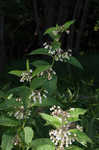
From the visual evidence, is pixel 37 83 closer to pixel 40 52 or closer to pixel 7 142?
pixel 40 52

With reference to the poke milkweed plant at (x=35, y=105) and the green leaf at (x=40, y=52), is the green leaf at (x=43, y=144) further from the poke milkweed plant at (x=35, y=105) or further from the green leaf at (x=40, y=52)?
the green leaf at (x=40, y=52)

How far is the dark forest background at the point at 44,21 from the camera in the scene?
758 centimetres

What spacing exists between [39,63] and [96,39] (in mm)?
15625

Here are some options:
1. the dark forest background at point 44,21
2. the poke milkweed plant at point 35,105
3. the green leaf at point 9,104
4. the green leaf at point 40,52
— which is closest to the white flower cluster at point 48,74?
the poke milkweed plant at point 35,105

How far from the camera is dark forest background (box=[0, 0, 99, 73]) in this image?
7583 mm

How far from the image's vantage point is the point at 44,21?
29.1ft

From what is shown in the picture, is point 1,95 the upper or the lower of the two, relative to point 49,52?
lower

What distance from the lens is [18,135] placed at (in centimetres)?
190

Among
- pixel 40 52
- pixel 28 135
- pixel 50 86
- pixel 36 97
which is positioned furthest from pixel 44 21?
pixel 28 135

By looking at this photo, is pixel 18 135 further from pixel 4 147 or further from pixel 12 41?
pixel 12 41

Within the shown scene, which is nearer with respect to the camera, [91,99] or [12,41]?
[91,99]

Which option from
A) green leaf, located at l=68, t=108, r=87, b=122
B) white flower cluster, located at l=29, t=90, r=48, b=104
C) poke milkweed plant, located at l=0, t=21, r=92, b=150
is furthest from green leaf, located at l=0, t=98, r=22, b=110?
green leaf, located at l=68, t=108, r=87, b=122

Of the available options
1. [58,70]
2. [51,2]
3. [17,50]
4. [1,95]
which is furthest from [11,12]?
[17,50]

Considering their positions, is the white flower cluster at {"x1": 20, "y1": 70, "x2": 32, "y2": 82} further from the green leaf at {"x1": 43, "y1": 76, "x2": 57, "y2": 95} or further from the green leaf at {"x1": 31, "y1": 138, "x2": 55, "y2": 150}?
the green leaf at {"x1": 31, "y1": 138, "x2": 55, "y2": 150}
